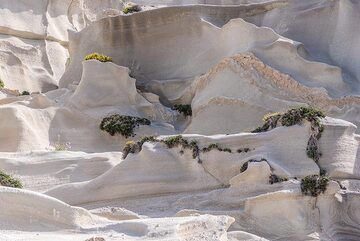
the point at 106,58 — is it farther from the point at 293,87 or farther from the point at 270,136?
the point at 270,136

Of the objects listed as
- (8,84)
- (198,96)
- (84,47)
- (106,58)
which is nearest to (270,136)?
(198,96)

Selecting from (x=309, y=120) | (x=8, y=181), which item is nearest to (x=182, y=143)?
(x=309, y=120)

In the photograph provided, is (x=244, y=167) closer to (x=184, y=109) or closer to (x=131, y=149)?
(x=131, y=149)

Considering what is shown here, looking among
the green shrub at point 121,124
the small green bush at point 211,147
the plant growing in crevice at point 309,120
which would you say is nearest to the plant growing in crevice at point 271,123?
the plant growing in crevice at point 309,120

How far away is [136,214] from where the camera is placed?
1560cm

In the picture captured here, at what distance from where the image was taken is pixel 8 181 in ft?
53.9

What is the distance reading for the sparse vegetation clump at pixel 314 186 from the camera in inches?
595

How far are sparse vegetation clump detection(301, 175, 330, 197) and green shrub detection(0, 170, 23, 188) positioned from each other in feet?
17.0

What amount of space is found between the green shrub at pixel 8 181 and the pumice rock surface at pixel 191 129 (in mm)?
36

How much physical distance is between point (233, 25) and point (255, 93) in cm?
282

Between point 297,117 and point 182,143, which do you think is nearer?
point 297,117

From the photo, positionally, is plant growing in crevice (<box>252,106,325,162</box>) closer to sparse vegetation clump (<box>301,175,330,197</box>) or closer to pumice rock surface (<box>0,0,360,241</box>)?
pumice rock surface (<box>0,0,360,241</box>)

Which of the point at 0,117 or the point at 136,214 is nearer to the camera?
the point at 136,214

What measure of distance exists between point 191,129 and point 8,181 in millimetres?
6855
